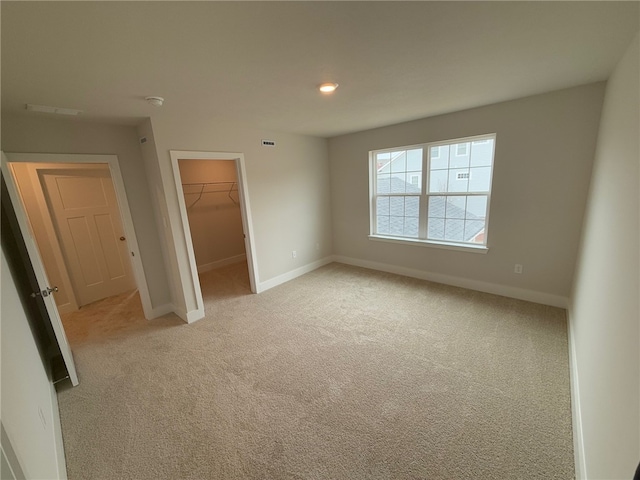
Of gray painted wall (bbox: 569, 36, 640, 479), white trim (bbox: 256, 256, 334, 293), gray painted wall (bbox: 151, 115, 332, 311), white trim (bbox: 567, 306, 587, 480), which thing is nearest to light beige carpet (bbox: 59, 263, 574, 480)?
white trim (bbox: 567, 306, 587, 480)

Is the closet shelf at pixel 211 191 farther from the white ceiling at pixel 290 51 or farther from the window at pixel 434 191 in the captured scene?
the window at pixel 434 191

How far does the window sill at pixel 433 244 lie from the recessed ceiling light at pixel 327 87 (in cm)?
257

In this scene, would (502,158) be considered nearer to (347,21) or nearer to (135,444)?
(347,21)

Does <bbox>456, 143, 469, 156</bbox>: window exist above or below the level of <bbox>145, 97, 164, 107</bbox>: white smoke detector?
below

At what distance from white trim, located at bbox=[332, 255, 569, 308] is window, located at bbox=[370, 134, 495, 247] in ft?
1.67

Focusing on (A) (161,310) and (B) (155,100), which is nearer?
(B) (155,100)

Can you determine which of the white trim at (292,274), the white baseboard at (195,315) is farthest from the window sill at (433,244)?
the white baseboard at (195,315)

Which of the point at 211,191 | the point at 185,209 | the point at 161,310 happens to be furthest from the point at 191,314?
the point at 211,191

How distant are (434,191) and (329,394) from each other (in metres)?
3.02

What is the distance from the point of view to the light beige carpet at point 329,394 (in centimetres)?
149

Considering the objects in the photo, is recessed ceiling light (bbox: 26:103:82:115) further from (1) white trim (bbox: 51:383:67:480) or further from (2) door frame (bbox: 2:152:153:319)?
(1) white trim (bbox: 51:383:67:480)

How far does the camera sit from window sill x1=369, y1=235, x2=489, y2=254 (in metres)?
3.37

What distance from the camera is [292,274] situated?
437 centimetres

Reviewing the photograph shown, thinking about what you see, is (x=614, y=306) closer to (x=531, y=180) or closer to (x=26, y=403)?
(x=531, y=180)
